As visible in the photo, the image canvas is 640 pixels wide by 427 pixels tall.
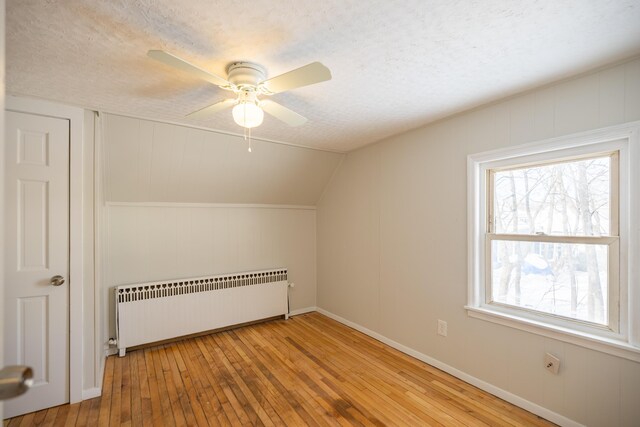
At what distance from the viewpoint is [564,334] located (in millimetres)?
1981

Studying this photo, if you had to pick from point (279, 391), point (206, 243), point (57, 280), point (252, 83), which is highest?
point (252, 83)

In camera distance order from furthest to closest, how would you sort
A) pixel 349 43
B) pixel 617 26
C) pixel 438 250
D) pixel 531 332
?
pixel 438 250 → pixel 531 332 → pixel 349 43 → pixel 617 26

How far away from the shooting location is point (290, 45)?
1.55 meters

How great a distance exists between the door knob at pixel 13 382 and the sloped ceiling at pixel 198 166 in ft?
8.22

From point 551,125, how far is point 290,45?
1.79 m

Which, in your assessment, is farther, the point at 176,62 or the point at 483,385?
the point at 483,385

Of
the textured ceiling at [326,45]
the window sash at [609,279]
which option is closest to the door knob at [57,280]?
the textured ceiling at [326,45]

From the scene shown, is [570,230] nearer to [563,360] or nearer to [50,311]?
[563,360]

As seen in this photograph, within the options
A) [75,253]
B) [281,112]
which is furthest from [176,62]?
[75,253]

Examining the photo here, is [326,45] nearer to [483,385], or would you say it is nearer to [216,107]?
[216,107]

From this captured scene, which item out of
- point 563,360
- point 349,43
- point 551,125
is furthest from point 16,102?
point 563,360

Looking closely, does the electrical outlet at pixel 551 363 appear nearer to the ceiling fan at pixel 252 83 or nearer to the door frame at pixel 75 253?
the ceiling fan at pixel 252 83

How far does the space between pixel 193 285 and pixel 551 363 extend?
3.28 m

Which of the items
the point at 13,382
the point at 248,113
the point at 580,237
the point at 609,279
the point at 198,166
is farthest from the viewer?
the point at 198,166
